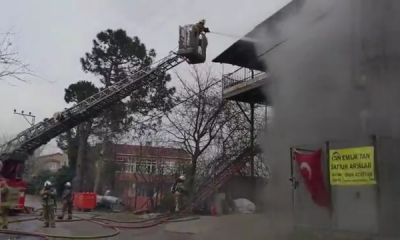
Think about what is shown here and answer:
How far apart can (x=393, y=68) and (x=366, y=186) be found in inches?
84.7

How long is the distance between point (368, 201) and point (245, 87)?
27.6 ft

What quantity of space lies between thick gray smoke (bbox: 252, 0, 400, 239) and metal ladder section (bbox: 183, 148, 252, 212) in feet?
18.3

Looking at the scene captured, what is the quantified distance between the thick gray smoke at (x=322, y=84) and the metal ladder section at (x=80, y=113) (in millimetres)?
6804

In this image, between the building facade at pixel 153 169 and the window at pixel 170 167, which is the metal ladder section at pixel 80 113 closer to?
the building facade at pixel 153 169

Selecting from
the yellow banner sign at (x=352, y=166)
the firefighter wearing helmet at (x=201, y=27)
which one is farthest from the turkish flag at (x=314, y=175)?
the firefighter wearing helmet at (x=201, y=27)

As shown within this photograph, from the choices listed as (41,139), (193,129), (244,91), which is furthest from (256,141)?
(41,139)

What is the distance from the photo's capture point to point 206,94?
2516 centimetres

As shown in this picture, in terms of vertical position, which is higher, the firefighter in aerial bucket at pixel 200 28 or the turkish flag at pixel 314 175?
the firefighter in aerial bucket at pixel 200 28

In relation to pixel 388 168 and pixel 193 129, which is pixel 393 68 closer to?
pixel 388 168

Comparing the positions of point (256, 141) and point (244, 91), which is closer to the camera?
point (244, 91)

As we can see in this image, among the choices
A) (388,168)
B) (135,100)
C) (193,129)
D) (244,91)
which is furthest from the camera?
(135,100)

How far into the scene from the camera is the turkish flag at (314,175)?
8675mm

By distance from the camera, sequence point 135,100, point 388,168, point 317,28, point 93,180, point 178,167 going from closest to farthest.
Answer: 1. point 388,168
2. point 317,28
3. point 178,167
4. point 135,100
5. point 93,180

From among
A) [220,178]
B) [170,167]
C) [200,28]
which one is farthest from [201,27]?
[170,167]
